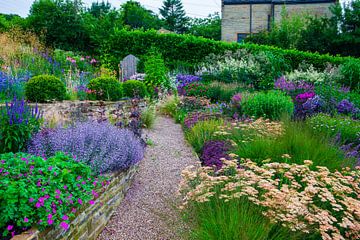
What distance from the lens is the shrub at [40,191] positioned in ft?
7.43

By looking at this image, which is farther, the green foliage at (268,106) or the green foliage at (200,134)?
the green foliage at (268,106)

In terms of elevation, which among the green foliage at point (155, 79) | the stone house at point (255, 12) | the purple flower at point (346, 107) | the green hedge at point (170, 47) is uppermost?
the stone house at point (255, 12)

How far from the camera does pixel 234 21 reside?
85.3 ft

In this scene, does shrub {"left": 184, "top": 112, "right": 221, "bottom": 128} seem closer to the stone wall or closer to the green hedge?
the stone wall

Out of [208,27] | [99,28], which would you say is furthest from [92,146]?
[208,27]

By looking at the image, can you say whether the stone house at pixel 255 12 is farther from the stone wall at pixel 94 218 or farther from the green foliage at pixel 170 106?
the stone wall at pixel 94 218

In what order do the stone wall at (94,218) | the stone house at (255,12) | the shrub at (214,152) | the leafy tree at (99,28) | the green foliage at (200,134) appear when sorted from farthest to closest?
the stone house at (255,12) → the leafy tree at (99,28) → the green foliage at (200,134) → the shrub at (214,152) → the stone wall at (94,218)

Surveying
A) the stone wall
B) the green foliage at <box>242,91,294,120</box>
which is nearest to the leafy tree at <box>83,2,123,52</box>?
the green foliage at <box>242,91,294,120</box>

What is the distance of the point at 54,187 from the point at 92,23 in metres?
20.5

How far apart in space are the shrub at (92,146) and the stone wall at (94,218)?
0.17m

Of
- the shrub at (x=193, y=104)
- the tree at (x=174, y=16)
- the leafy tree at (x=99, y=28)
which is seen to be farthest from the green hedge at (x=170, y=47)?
the tree at (x=174, y=16)

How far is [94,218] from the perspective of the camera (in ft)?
9.87

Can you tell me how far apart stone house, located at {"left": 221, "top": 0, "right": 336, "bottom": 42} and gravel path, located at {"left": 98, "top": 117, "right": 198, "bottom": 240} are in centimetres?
2197

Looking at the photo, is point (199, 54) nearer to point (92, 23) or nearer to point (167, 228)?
point (92, 23)
